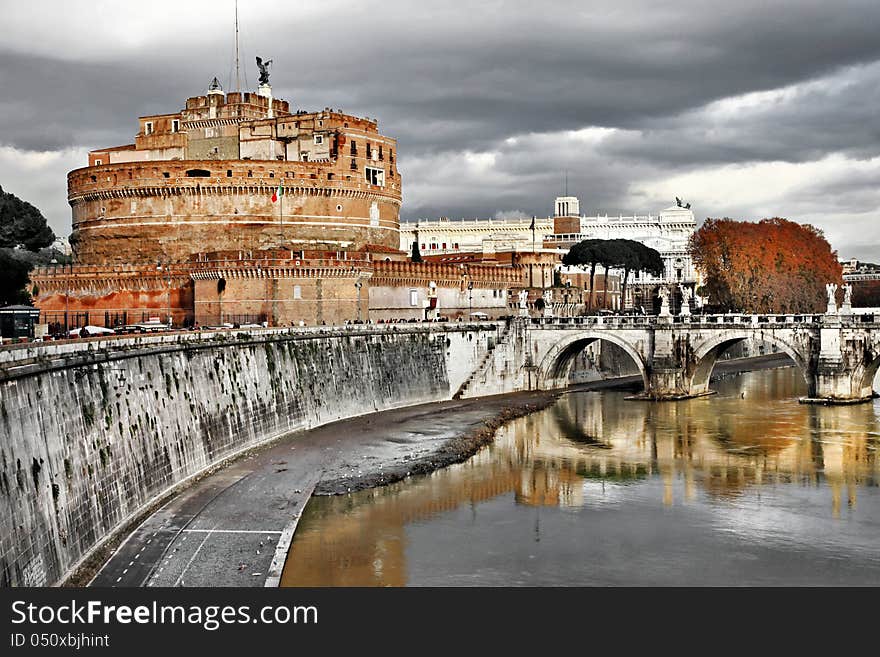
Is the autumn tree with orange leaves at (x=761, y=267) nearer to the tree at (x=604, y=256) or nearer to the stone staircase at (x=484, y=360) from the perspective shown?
the tree at (x=604, y=256)

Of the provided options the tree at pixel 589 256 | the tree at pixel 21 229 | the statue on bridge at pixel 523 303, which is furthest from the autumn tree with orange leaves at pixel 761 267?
the tree at pixel 21 229

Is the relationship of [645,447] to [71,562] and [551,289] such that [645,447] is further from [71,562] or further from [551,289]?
[551,289]

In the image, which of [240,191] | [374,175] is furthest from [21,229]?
[374,175]

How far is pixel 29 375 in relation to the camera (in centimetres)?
2650

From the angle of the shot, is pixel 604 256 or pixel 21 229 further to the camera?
pixel 604 256

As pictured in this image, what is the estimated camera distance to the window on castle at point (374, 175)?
279ft

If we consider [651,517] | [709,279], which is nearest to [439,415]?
[651,517]

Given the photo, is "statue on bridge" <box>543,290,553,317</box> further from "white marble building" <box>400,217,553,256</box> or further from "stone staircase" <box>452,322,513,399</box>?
"white marble building" <box>400,217,553,256</box>

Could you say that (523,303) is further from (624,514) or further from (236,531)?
(236,531)

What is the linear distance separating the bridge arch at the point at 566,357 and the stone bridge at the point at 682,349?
0.06 meters

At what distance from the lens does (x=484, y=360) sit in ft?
231

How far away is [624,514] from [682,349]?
32.3m

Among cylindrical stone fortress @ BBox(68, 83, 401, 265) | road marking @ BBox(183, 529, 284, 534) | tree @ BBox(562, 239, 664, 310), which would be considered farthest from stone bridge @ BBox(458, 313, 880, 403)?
road marking @ BBox(183, 529, 284, 534)
